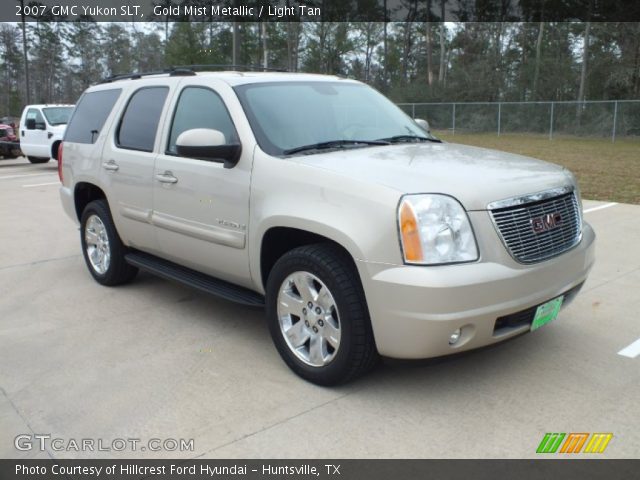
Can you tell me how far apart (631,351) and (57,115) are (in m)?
17.6

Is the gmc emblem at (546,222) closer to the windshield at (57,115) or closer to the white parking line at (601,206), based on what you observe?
the white parking line at (601,206)

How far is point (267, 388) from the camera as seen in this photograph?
3619 millimetres

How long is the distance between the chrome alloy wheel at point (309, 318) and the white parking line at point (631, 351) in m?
1.97

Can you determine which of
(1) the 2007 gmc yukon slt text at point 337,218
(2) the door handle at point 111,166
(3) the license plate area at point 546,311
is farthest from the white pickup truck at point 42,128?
(3) the license plate area at point 546,311

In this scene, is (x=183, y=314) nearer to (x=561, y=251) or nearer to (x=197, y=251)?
(x=197, y=251)

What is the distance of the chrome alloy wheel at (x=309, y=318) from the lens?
3461mm

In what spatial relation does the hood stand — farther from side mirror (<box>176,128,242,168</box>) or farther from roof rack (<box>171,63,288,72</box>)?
roof rack (<box>171,63,288,72</box>)

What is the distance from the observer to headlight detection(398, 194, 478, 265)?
3068mm

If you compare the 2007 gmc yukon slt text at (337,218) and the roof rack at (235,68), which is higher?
the roof rack at (235,68)

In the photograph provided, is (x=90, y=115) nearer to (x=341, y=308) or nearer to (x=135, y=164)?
(x=135, y=164)

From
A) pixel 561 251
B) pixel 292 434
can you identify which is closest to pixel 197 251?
pixel 292 434

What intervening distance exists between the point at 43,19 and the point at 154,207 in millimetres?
53700

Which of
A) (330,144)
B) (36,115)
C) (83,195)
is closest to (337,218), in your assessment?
(330,144)

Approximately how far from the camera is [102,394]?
357cm
